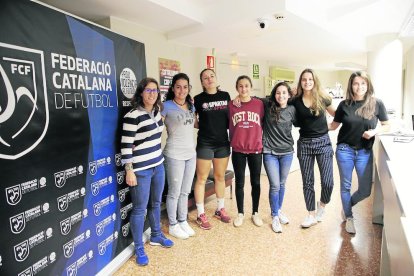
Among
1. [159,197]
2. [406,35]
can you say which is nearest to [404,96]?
[406,35]

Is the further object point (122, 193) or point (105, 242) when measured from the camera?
point (122, 193)

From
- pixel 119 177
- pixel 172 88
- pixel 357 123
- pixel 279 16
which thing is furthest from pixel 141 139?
pixel 279 16

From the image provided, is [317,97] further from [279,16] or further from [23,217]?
[23,217]

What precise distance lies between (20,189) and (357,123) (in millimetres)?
2456

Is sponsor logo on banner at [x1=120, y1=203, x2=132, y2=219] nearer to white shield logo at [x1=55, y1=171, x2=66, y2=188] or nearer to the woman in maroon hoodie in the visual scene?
white shield logo at [x1=55, y1=171, x2=66, y2=188]

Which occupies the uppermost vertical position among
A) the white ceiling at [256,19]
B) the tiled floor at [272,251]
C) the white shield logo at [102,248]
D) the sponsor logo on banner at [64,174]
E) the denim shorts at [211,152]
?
the white ceiling at [256,19]

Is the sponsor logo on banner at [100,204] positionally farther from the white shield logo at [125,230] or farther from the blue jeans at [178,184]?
the blue jeans at [178,184]

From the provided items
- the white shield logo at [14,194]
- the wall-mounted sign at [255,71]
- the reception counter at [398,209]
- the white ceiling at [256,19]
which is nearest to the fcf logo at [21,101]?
the white shield logo at [14,194]

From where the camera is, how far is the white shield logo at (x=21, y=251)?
4.56 feet

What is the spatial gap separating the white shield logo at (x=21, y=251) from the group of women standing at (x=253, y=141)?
2.67 ft

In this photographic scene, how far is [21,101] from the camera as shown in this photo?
55.4 inches

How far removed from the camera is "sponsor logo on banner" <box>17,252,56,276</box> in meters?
1.45

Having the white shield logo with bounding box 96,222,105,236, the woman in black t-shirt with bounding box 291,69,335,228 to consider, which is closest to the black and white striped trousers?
the woman in black t-shirt with bounding box 291,69,335,228

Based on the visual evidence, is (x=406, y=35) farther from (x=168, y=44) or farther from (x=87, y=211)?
(x=87, y=211)
